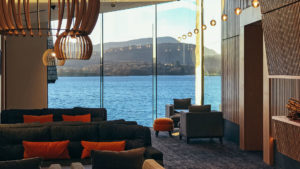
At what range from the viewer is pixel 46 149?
4590mm

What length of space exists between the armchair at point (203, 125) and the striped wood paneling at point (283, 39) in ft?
14.0

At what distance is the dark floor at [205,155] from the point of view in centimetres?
632

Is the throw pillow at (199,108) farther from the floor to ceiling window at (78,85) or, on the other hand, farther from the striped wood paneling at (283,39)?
the floor to ceiling window at (78,85)

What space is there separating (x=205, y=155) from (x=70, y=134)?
3.20 m

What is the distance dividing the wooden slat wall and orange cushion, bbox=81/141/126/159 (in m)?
4.24

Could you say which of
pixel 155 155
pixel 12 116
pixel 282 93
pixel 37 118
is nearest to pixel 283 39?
pixel 155 155

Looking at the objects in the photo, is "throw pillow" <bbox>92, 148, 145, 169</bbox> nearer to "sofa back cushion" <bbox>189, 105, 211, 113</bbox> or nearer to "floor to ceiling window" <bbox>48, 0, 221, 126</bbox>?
"sofa back cushion" <bbox>189, 105, 211, 113</bbox>

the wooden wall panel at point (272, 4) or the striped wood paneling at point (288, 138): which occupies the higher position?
the wooden wall panel at point (272, 4)

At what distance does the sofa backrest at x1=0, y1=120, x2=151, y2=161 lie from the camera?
464 cm

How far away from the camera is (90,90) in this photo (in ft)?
125

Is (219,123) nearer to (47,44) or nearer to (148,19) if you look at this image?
(47,44)

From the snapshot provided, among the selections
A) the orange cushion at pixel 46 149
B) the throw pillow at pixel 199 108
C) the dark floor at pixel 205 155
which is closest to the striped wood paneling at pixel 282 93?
the dark floor at pixel 205 155

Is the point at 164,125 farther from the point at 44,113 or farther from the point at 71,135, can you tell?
the point at 71,135

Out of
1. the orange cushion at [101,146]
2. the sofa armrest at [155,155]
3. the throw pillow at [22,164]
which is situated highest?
the throw pillow at [22,164]
